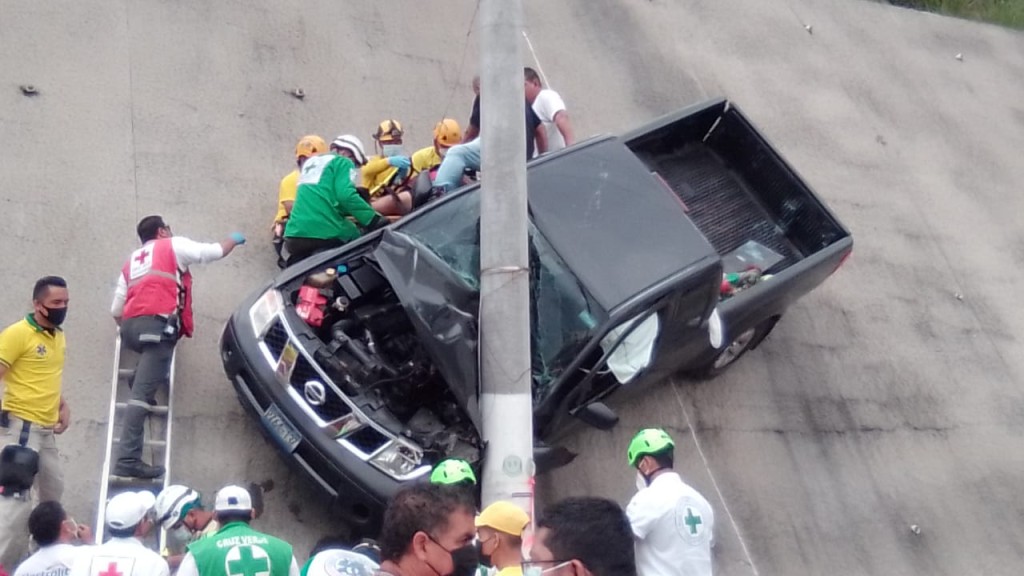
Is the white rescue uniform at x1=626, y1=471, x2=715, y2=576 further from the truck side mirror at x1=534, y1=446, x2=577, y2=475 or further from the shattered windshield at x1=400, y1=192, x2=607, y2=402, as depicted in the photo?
the shattered windshield at x1=400, y1=192, x2=607, y2=402

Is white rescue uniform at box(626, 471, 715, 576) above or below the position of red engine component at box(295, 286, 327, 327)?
below

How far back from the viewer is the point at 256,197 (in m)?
9.23

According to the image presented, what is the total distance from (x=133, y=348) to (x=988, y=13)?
45.5 ft

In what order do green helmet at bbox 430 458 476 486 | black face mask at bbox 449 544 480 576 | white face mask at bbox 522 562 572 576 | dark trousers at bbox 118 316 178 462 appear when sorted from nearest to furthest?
white face mask at bbox 522 562 572 576
black face mask at bbox 449 544 480 576
green helmet at bbox 430 458 476 486
dark trousers at bbox 118 316 178 462

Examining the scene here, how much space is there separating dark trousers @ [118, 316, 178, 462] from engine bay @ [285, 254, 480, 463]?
85cm

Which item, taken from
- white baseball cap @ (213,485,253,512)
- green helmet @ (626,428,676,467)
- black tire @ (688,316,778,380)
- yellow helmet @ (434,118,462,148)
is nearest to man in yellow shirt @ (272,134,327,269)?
yellow helmet @ (434,118,462,148)

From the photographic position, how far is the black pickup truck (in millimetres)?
6664

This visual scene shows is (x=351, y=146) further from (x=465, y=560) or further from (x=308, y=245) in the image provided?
(x=465, y=560)

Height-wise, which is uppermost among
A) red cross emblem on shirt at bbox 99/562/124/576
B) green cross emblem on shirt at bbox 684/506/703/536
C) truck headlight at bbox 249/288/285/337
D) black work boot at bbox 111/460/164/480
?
truck headlight at bbox 249/288/285/337

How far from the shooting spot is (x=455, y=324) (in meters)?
6.84

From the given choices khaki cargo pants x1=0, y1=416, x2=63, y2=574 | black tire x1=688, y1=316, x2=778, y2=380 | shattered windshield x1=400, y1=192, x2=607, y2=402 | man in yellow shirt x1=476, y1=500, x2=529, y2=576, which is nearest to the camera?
man in yellow shirt x1=476, y1=500, x2=529, y2=576

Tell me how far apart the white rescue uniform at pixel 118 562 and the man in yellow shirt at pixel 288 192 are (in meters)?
3.79

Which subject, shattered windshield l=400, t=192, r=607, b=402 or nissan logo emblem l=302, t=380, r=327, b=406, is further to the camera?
shattered windshield l=400, t=192, r=607, b=402

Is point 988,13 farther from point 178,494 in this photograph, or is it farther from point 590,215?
Answer: point 178,494
